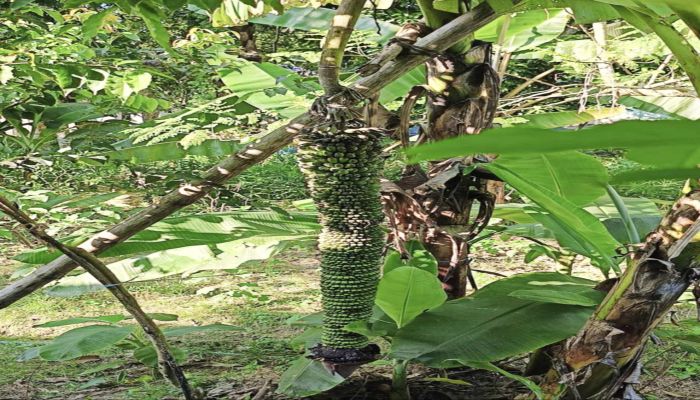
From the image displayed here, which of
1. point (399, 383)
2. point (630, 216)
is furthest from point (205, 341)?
point (630, 216)

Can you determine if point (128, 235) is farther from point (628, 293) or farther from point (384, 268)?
point (628, 293)

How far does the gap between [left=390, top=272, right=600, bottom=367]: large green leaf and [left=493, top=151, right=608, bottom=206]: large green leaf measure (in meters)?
0.18

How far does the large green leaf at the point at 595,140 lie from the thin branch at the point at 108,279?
3.20 ft

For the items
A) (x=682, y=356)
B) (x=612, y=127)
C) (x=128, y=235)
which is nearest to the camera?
(x=612, y=127)

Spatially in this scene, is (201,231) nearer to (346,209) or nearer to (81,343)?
(81,343)

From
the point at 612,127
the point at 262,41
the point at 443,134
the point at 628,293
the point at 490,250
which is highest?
the point at 612,127

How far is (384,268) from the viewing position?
138 cm

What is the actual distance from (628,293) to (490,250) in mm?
2824

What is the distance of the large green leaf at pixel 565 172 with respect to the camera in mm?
1127

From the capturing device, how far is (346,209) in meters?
1.03

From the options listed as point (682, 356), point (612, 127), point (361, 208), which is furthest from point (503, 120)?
point (612, 127)

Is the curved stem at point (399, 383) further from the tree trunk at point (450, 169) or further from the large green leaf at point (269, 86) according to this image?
the large green leaf at point (269, 86)

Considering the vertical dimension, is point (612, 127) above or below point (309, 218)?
above

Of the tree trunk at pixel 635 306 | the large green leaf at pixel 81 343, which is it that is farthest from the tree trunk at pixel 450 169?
the large green leaf at pixel 81 343
